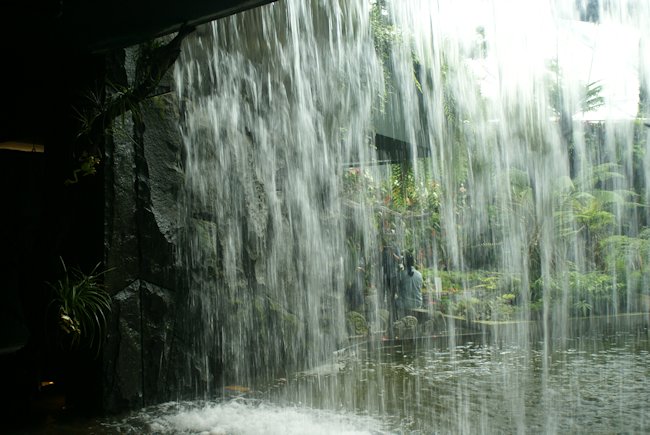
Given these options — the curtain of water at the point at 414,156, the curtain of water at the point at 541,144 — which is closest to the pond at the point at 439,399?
the curtain of water at the point at 414,156

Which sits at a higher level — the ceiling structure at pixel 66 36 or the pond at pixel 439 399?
the ceiling structure at pixel 66 36

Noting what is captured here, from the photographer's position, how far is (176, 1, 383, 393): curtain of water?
731 cm

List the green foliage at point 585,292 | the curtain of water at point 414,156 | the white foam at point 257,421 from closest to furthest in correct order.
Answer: the white foam at point 257,421 < the curtain of water at point 414,156 < the green foliage at point 585,292

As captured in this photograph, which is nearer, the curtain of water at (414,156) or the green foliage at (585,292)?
the curtain of water at (414,156)

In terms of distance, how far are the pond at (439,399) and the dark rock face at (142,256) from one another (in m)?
0.37

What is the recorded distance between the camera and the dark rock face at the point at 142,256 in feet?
18.8

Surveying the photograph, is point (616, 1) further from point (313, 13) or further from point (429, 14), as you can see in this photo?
point (313, 13)

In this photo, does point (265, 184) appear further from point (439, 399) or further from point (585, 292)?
point (585, 292)

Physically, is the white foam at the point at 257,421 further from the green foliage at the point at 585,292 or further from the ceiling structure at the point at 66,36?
the green foliage at the point at 585,292

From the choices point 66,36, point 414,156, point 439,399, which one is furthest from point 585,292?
point 66,36

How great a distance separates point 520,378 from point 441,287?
9987 mm

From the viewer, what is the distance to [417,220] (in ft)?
58.3

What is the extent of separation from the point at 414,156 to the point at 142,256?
354 inches

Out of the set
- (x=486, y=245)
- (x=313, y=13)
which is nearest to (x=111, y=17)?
(x=313, y=13)
